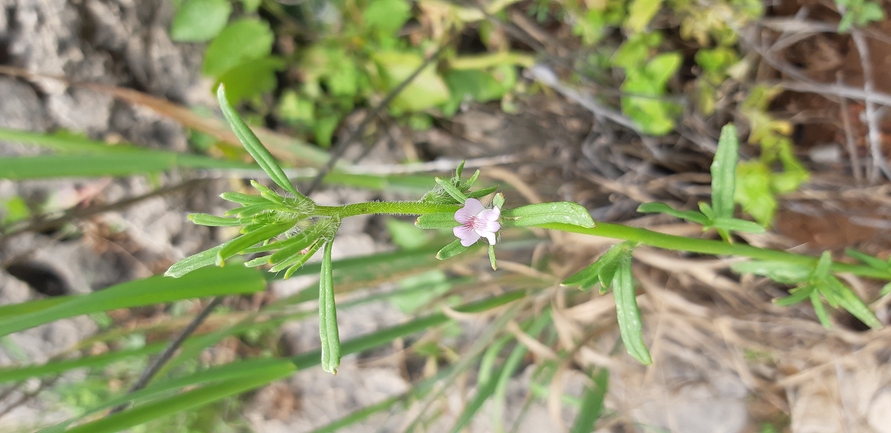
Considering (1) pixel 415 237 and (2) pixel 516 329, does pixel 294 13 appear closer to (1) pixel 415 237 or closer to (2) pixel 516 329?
(1) pixel 415 237

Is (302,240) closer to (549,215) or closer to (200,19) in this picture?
(549,215)

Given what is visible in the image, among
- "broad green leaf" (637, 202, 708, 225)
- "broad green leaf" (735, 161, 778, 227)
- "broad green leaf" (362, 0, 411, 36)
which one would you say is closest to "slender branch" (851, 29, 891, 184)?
"broad green leaf" (735, 161, 778, 227)

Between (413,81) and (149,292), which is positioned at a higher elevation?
(149,292)

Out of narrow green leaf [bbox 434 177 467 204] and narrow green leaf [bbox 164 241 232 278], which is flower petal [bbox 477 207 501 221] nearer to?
narrow green leaf [bbox 434 177 467 204]

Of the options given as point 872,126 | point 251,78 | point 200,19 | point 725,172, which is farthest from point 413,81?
point 872,126

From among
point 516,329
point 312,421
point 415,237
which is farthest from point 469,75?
point 312,421

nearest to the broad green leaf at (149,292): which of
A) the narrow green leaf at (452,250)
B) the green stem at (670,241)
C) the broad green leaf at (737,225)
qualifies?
the narrow green leaf at (452,250)

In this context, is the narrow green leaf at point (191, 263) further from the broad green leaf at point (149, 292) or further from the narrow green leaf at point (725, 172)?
the narrow green leaf at point (725, 172)
